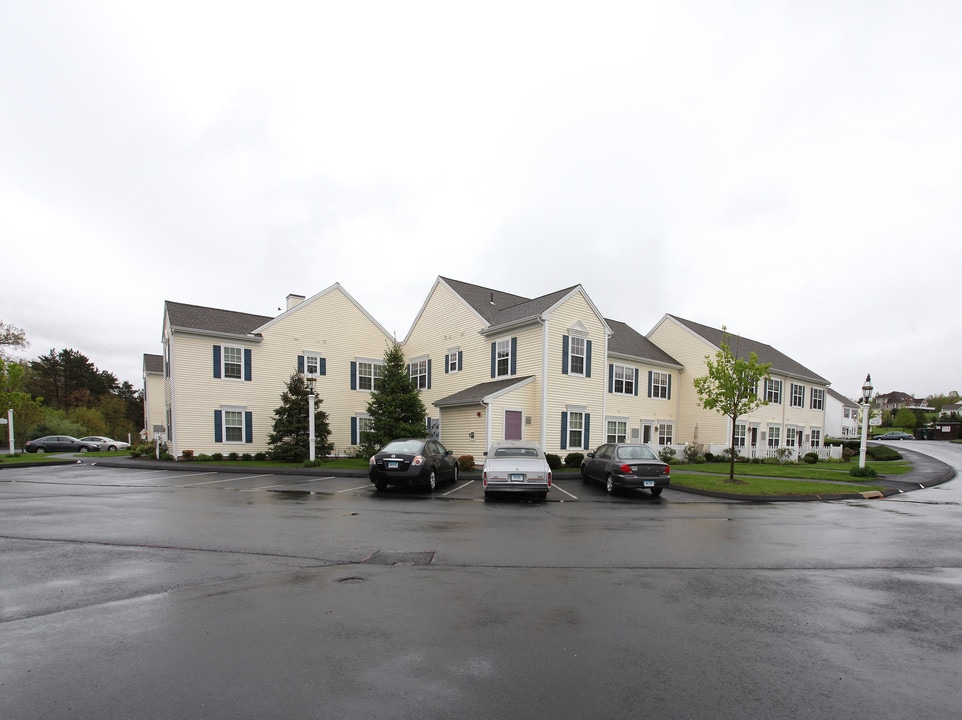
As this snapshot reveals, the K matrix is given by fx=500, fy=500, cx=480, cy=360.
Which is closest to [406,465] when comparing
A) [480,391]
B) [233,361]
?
[480,391]

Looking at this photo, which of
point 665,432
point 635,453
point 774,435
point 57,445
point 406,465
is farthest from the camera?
point 57,445

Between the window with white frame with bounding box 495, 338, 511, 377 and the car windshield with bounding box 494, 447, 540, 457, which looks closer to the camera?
the car windshield with bounding box 494, 447, 540, 457

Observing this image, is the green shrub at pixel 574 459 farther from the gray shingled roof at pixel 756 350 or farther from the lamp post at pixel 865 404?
the gray shingled roof at pixel 756 350

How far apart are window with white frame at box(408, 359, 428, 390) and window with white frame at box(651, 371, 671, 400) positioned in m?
14.0

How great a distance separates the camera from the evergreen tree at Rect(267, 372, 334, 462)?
25.8 metres

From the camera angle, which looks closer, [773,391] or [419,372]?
[419,372]

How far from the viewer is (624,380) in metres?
29.2

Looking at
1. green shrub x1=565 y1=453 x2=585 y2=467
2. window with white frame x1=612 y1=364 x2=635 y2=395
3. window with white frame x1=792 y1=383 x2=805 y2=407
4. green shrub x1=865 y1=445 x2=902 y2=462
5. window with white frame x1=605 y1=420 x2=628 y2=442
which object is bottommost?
green shrub x1=865 y1=445 x2=902 y2=462

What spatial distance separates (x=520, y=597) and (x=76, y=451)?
47.2 metres

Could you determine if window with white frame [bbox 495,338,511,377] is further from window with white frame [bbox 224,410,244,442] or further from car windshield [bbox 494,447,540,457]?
window with white frame [bbox 224,410,244,442]

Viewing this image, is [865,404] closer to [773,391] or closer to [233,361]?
[773,391]

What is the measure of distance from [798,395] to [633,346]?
53.6ft

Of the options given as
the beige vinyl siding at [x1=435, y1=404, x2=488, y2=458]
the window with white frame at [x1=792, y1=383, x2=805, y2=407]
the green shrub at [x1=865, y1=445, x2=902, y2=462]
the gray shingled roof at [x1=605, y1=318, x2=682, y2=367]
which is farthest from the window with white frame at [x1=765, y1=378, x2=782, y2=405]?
the beige vinyl siding at [x1=435, y1=404, x2=488, y2=458]

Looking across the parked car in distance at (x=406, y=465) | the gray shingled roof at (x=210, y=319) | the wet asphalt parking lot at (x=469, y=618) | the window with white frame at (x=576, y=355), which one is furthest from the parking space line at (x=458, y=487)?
the gray shingled roof at (x=210, y=319)
